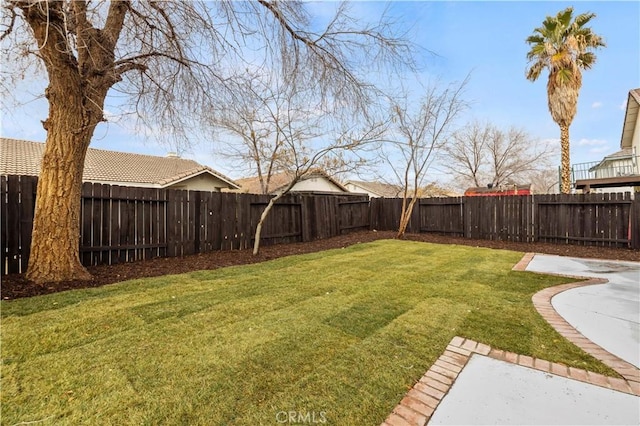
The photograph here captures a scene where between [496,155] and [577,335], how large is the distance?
86.7 feet

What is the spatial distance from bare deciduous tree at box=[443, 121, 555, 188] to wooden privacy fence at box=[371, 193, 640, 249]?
14165 millimetres

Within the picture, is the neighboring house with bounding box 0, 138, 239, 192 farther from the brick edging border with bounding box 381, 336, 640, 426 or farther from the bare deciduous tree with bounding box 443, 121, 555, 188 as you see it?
the bare deciduous tree with bounding box 443, 121, 555, 188

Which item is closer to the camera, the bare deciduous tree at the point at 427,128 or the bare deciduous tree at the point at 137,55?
the bare deciduous tree at the point at 137,55

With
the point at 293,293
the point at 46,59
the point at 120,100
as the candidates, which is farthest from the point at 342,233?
the point at 46,59

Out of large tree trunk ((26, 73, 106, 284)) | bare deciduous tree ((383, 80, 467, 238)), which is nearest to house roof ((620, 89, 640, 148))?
bare deciduous tree ((383, 80, 467, 238))

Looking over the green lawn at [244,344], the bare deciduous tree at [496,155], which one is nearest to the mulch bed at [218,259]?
the green lawn at [244,344]

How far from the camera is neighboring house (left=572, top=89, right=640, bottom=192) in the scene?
434 inches

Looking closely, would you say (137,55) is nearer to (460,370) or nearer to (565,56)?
(460,370)

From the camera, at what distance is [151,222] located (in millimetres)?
5859

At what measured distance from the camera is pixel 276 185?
19.9 metres

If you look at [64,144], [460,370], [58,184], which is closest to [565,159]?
[460,370]

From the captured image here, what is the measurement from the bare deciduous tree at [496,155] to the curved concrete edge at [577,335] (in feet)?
69.9

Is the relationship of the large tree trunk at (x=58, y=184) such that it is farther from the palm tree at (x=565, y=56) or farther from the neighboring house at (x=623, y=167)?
the neighboring house at (x=623, y=167)

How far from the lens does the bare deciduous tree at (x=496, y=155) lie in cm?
2405
